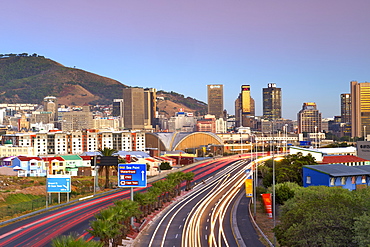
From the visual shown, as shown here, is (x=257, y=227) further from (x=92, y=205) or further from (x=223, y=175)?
(x=223, y=175)

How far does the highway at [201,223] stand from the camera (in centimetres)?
6022

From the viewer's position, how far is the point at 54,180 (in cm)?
8719

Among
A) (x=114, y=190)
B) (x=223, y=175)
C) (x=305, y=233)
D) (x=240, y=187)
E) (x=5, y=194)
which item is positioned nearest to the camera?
(x=305, y=233)

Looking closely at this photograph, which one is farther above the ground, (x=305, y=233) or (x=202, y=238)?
(x=305, y=233)

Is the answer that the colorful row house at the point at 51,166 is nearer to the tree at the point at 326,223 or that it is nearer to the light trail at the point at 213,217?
the light trail at the point at 213,217

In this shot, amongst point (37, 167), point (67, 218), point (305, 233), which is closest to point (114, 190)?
point (67, 218)

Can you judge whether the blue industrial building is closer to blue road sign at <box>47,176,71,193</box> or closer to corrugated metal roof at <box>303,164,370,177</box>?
corrugated metal roof at <box>303,164,370,177</box>

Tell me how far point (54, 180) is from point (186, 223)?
26646 millimetres

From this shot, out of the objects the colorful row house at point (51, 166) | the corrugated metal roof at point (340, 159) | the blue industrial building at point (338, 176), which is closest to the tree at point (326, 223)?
the blue industrial building at point (338, 176)

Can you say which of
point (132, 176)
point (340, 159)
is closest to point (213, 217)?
point (132, 176)

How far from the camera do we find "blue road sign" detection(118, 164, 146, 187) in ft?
238

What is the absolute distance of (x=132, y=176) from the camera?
7269cm

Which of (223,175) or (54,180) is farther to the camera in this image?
(223,175)

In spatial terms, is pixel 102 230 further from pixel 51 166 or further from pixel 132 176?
pixel 51 166
